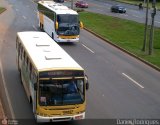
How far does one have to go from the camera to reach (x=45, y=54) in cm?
1892

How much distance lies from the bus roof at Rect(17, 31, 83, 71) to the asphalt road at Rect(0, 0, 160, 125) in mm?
2489

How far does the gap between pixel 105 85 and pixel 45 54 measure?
19.4 ft

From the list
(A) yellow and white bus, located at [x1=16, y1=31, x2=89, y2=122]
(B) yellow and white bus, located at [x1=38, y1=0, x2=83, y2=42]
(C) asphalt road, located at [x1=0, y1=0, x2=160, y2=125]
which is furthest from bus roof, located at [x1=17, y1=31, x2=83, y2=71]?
(B) yellow and white bus, located at [x1=38, y1=0, x2=83, y2=42]

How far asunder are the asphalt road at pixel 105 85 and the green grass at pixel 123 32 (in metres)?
1.45

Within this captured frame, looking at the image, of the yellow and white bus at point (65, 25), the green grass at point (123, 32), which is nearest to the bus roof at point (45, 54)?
the green grass at point (123, 32)

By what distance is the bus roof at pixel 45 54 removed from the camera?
17.0 meters

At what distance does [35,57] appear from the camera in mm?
18500

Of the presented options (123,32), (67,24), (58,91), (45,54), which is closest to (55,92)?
(58,91)

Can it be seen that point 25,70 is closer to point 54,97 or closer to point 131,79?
point 54,97

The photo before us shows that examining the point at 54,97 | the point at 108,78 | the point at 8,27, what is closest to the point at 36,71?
the point at 54,97

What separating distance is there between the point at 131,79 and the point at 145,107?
17.7 ft

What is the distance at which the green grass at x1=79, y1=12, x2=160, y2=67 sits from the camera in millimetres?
34072

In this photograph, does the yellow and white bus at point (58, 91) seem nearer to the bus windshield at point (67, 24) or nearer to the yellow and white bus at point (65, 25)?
the yellow and white bus at point (65, 25)

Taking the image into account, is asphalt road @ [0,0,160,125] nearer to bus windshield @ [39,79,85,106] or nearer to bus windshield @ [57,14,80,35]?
bus windshield @ [57,14,80,35]
